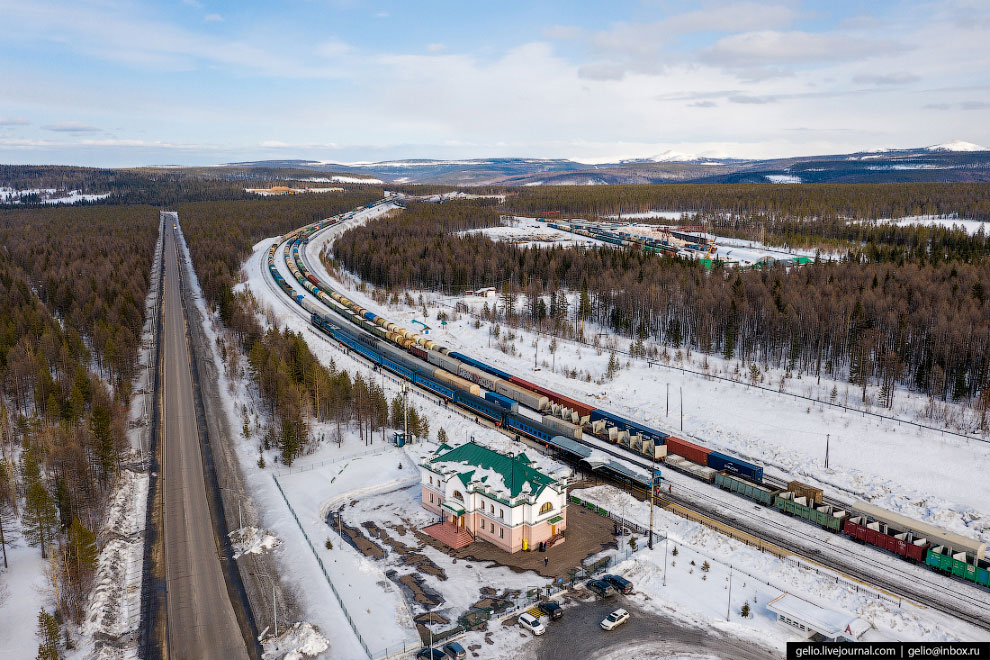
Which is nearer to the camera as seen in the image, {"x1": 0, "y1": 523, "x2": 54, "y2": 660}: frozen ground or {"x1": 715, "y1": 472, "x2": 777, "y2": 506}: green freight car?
{"x1": 0, "y1": 523, "x2": 54, "y2": 660}: frozen ground

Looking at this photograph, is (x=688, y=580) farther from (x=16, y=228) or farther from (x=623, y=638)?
(x=16, y=228)

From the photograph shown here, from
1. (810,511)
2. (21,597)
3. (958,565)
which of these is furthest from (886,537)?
(21,597)

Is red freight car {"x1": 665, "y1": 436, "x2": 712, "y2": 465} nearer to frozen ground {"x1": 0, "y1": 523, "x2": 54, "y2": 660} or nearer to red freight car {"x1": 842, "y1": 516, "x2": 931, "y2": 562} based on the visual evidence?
red freight car {"x1": 842, "y1": 516, "x2": 931, "y2": 562}

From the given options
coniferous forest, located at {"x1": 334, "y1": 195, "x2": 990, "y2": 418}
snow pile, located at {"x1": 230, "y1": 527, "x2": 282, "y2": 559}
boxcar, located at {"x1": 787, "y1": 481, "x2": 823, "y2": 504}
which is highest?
coniferous forest, located at {"x1": 334, "y1": 195, "x2": 990, "y2": 418}

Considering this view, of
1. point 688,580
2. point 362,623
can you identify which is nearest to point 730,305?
point 688,580

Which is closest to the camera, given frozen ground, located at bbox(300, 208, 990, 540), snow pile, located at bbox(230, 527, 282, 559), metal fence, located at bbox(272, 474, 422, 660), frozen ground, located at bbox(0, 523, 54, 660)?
metal fence, located at bbox(272, 474, 422, 660)

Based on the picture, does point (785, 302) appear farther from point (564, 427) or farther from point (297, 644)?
point (297, 644)

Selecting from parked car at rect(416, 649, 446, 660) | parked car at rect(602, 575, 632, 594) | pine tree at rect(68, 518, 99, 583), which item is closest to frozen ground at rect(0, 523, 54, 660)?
pine tree at rect(68, 518, 99, 583)

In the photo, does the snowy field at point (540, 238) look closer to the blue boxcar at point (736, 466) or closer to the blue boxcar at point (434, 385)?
the blue boxcar at point (434, 385)
